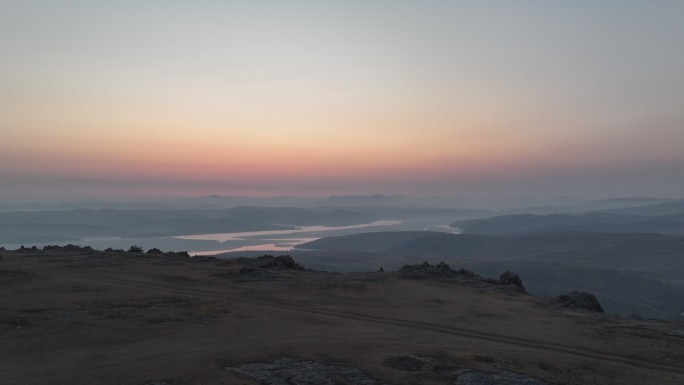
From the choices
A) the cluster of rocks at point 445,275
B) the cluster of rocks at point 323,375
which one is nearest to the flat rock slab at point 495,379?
the cluster of rocks at point 323,375

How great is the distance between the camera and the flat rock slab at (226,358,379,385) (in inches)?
546

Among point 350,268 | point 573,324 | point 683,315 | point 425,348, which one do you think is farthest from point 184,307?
point 350,268

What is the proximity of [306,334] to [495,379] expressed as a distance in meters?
8.10

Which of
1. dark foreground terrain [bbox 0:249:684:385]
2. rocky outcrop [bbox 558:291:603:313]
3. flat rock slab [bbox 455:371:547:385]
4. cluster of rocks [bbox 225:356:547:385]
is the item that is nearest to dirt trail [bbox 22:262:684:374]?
dark foreground terrain [bbox 0:249:684:385]

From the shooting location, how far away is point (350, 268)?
124562mm

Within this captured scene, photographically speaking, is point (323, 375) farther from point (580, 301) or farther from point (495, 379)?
point (580, 301)

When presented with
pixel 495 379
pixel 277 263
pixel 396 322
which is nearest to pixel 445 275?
pixel 277 263

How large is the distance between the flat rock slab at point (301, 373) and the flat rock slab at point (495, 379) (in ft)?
10.0

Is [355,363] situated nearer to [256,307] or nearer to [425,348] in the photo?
[425,348]

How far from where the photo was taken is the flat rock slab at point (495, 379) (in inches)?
553

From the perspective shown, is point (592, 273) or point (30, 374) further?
point (592, 273)

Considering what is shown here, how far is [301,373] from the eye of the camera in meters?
14.4

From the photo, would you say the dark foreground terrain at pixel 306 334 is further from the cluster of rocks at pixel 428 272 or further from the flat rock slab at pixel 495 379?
the cluster of rocks at pixel 428 272

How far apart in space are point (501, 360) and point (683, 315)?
86469mm
